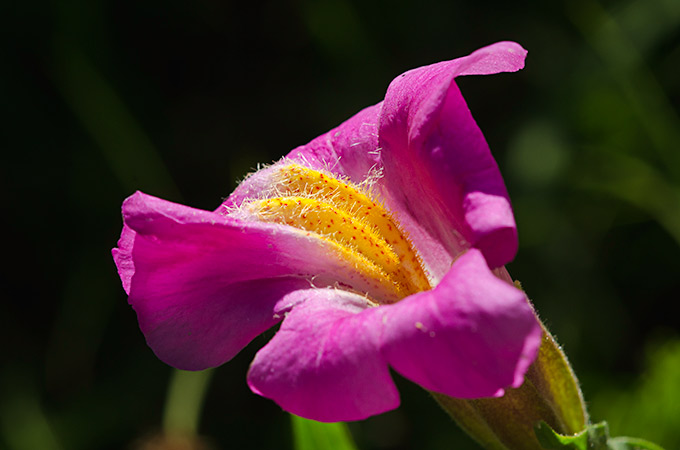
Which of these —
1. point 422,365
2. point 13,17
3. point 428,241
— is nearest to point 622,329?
point 428,241

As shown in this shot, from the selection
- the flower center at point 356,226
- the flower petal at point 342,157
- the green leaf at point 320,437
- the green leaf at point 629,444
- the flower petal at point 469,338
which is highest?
the flower petal at point 342,157

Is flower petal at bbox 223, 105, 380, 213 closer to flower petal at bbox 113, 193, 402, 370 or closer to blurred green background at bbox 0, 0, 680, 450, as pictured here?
flower petal at bbox 113, 193, 402, 370

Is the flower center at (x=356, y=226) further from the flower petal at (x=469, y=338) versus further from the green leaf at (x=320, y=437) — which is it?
the green leaf at (x=320, y=437)

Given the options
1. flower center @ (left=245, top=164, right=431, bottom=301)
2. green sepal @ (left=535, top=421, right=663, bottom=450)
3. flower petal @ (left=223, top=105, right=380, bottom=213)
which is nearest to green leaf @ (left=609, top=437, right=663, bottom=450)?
green sepal @ (left=535, top=421, right=663, bottom=450)

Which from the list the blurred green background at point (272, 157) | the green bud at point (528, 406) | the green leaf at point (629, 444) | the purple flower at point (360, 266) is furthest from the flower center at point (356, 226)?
the blurred green background at point (272, 157)

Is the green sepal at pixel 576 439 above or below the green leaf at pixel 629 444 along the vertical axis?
above

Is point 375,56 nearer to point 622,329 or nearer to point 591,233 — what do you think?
point 591,233

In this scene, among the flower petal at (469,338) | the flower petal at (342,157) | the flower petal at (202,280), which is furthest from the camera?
the flower petal at (342,157)
